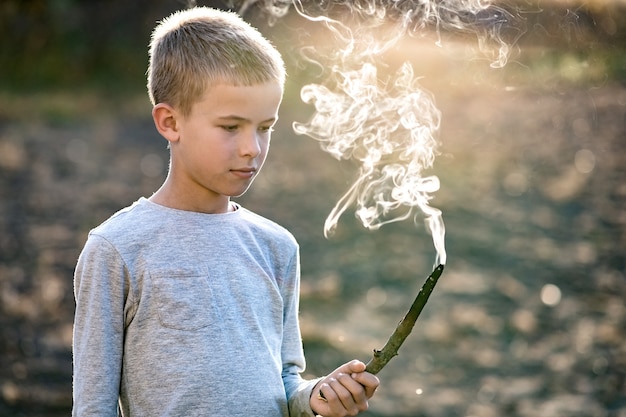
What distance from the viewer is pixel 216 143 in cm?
224

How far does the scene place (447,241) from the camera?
8102 mm

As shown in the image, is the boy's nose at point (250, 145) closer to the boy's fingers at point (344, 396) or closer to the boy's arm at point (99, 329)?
the boy's arm at point (99, 329)

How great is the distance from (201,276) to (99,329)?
0.26 meters

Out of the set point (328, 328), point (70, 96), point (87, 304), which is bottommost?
point (70, 96)

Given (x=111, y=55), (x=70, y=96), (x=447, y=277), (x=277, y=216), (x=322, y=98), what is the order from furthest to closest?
(x=111, y=55) → (x=70, y=96) → (x=277, y=216) → (x=447, y=277) → (x=322, y=98)

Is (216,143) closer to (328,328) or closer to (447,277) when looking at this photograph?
(328,328)

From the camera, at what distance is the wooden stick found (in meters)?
2.06

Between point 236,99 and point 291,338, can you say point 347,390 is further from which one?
point 236,99

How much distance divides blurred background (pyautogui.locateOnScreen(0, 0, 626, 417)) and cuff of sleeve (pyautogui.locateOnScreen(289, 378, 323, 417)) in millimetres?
1325

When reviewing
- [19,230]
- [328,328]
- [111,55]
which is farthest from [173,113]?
[111,55]

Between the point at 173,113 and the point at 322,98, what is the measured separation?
82 cm

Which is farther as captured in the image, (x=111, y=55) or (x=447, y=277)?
(x=111, y=55)

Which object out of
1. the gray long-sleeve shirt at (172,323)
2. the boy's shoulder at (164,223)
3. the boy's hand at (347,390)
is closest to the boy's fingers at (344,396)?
the boy's hand at (347,390)

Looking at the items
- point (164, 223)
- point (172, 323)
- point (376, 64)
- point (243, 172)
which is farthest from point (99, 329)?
point (376, 64)
